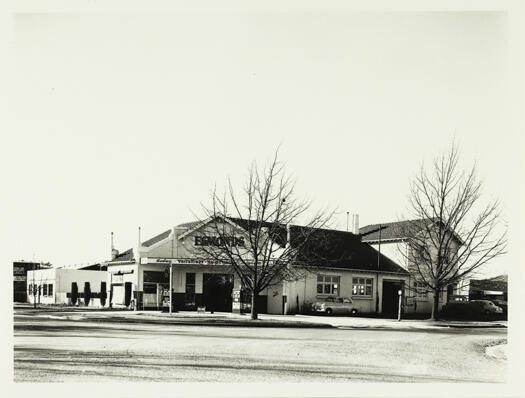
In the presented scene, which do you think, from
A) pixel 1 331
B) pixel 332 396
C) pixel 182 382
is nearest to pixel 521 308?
pixel 332 396

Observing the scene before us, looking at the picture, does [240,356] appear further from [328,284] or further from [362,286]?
[362,286]

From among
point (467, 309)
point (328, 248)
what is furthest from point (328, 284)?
point (467, 309)

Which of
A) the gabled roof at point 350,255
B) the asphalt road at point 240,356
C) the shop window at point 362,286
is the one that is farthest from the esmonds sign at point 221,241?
the shop window at point 362,286

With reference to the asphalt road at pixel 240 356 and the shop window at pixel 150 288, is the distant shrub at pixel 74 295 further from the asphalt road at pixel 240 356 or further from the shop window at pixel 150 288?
the asphalt road at pixel 240 356

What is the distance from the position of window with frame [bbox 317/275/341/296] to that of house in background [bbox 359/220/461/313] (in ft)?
10.9

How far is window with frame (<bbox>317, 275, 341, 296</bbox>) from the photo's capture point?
34469 mm

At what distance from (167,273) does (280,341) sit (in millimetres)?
14196

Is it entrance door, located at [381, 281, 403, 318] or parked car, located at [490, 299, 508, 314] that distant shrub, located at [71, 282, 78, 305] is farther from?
parked car, located at [490, 299, 508, 314]

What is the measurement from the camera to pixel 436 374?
13164 mm

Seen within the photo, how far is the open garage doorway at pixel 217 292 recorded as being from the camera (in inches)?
1359

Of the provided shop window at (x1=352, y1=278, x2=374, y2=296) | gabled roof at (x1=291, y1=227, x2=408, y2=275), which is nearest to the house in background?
gabled roof at (x1=291, y1=227, x2=408, y2=275)

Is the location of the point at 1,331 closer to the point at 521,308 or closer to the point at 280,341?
the point at 280,341

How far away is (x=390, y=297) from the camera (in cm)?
3688

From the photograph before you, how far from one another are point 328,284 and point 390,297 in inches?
170
